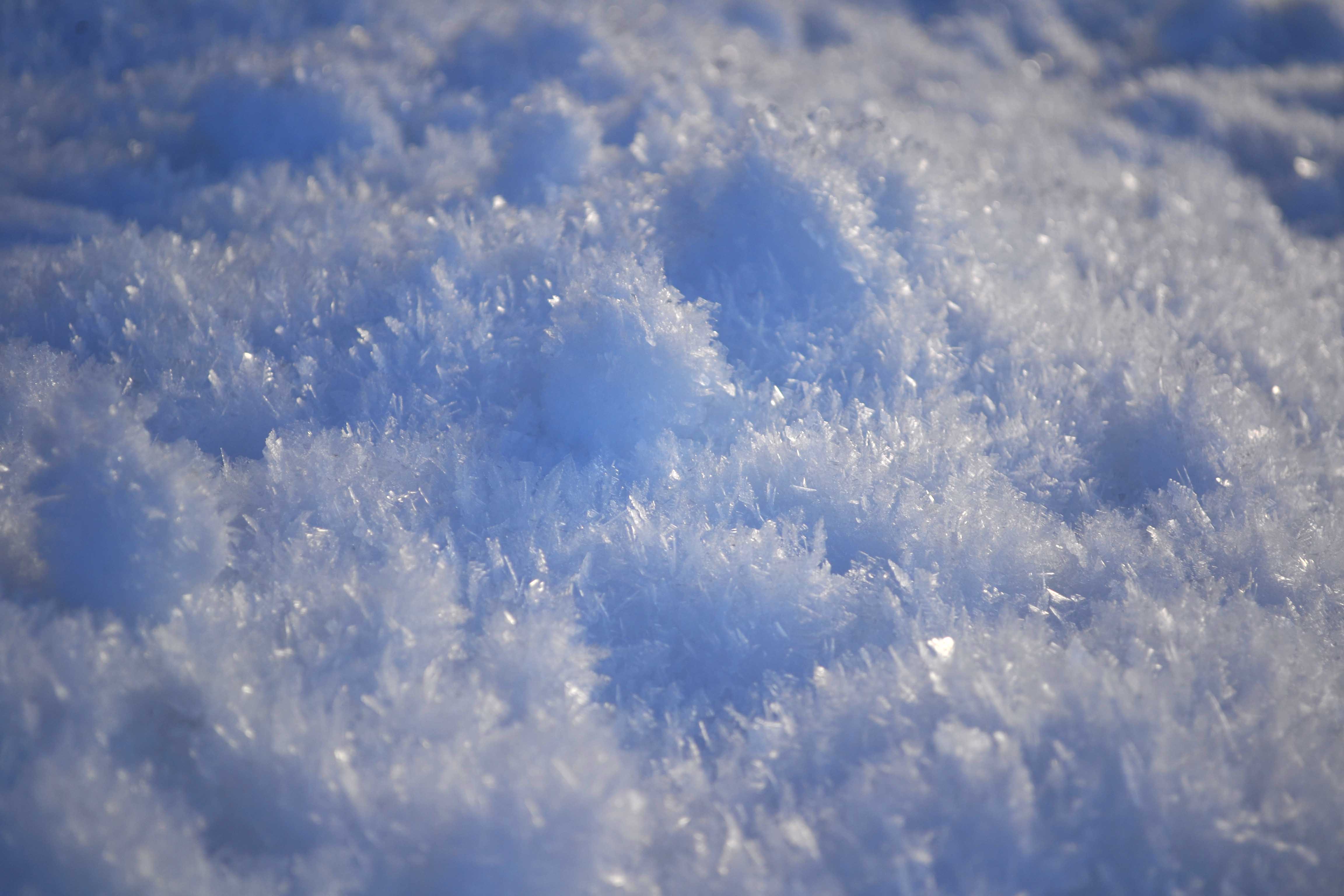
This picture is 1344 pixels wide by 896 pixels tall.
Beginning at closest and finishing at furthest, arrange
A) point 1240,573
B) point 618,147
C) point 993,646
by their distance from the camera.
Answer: point 993,646, point 1240,573, point 618,147

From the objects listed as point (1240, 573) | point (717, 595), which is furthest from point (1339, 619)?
point (717, 595)

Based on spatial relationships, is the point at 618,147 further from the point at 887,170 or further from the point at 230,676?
the point at 230,676

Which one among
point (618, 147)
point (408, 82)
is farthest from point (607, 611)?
point (408, 82)

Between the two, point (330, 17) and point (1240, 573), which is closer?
point (1240, 573)

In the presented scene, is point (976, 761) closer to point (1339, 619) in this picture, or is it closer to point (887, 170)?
point (1339, 619)

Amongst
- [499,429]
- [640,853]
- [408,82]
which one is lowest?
[640,853]

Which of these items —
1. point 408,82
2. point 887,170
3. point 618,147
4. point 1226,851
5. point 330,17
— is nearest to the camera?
point 1226,851

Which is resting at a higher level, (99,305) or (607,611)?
(99,305)
